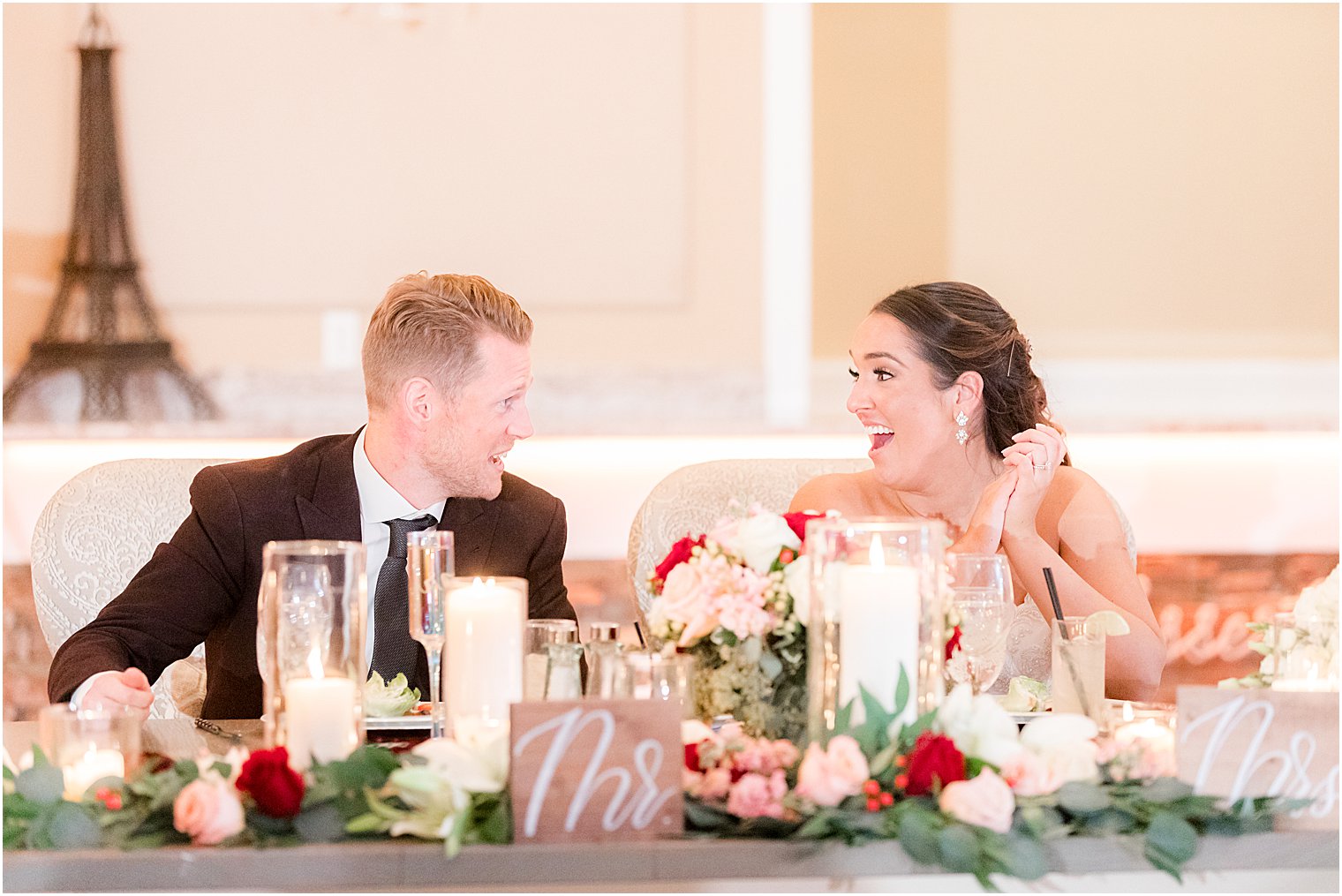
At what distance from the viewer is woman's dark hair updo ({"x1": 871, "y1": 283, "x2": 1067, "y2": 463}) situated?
2629mm

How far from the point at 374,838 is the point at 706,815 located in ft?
0.86

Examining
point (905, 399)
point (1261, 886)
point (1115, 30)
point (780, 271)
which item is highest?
point (1115, 30)

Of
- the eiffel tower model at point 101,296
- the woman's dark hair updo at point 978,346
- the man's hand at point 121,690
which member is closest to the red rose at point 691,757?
the man's hand at point 121,690

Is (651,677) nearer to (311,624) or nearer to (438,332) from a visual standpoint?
(311,624)

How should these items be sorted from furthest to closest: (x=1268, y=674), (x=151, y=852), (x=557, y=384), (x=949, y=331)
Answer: (x=557, y=384) → (x=949, y=331) → (x=1268, y=674) → (x=151, y=852)

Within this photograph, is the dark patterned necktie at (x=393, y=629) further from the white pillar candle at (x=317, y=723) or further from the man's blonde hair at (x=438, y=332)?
the white pillar candle at (x=317, y=723)

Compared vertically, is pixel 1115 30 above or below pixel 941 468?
A: above

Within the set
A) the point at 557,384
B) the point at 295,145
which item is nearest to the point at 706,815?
the point at 557,384

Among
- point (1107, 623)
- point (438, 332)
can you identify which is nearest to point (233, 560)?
point (438, 332)

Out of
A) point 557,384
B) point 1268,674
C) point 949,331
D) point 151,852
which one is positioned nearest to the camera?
point 151,852

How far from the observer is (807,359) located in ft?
12.5

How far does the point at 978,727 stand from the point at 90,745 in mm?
746

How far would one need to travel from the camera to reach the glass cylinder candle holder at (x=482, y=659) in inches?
49.3

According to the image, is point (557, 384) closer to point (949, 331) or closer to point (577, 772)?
point (949, 331)
